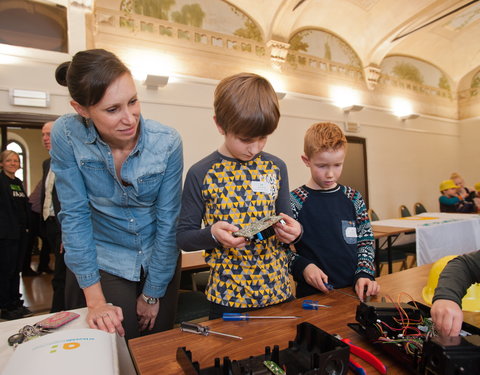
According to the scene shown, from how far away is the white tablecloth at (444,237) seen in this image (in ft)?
13.4

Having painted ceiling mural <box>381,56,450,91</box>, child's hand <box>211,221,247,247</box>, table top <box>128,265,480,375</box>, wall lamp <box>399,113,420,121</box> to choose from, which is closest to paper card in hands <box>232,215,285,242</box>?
child's hand <box>211,221,247,247</box>

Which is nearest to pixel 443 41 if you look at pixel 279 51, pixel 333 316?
pixel 279 51

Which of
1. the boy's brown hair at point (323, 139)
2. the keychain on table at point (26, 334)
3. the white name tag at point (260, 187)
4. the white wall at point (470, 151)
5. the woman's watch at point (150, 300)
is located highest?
the white wall at point (470, 151)

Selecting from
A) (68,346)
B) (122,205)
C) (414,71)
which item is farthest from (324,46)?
(68,346)

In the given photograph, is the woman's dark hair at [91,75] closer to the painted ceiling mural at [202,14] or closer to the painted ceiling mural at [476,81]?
the painted ceiling mural at [202,14]

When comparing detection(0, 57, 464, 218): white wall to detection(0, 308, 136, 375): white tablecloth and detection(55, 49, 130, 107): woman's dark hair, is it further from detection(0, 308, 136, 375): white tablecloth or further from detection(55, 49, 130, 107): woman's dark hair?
detection(0, 308, 136, 375): white tablecloth

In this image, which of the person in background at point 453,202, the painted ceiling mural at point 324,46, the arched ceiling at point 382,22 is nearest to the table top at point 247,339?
the arched ceiling at point 382,22

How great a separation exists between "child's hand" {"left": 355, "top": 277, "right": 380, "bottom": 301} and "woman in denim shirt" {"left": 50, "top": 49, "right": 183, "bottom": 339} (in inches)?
29.9

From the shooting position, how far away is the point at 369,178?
26.0 ft

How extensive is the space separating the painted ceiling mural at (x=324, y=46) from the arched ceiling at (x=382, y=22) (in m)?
0.13

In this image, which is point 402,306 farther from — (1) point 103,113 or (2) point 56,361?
(1) point 103,113

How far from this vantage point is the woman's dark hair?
1.08m

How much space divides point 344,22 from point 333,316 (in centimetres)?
772

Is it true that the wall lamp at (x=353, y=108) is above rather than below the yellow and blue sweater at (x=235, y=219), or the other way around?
above
